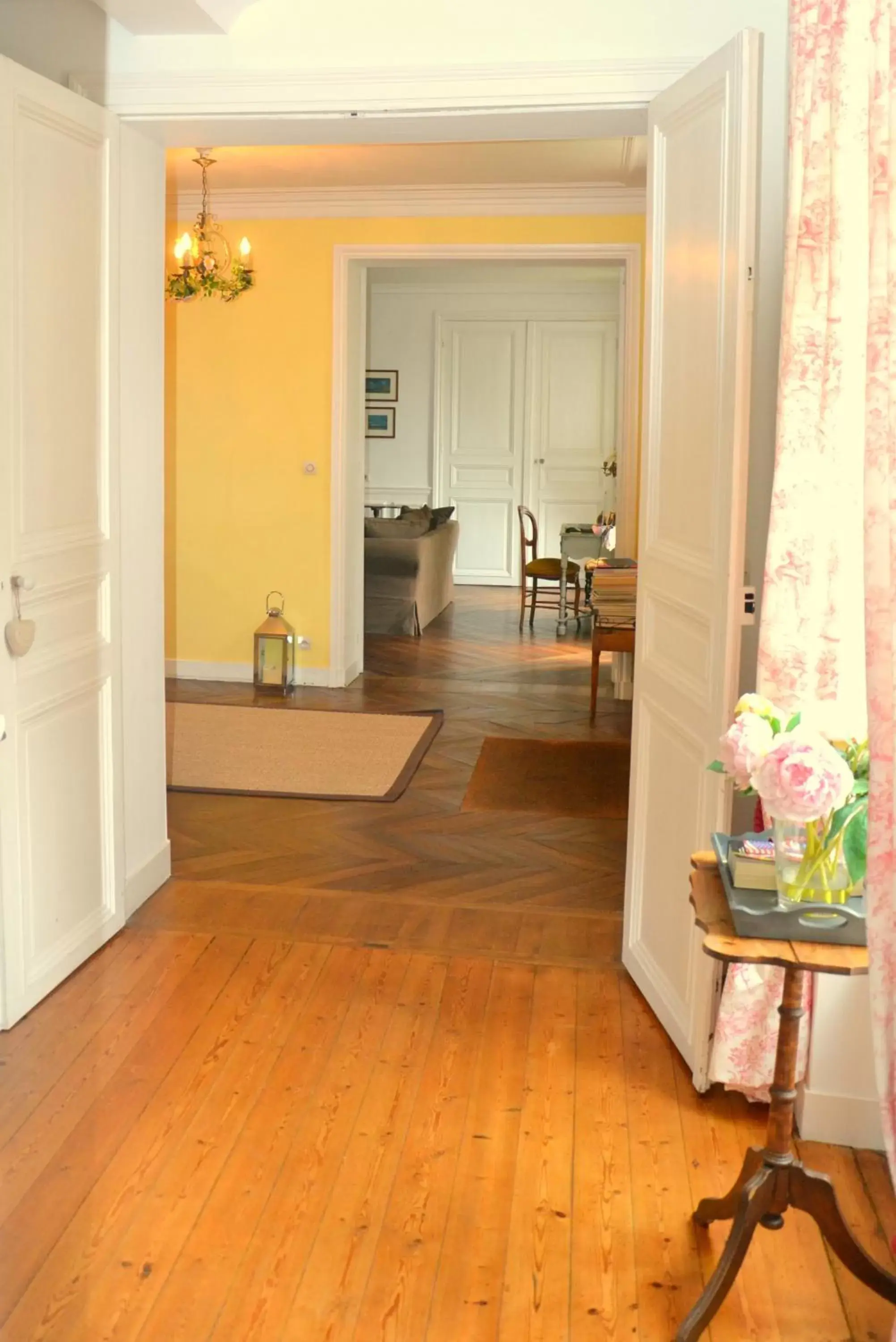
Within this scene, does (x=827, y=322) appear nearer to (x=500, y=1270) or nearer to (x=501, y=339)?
(x=500, y=1270)

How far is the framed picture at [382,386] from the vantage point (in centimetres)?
1318

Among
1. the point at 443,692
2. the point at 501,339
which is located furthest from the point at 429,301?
the point at 443,692

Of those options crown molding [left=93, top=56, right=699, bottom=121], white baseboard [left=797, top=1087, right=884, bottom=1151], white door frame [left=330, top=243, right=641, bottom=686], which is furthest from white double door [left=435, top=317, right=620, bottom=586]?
white baseboard [left=797, top=1087, right=884, bottom=1151]

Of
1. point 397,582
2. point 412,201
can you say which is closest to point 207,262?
point 412,201

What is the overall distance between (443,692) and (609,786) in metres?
2.20

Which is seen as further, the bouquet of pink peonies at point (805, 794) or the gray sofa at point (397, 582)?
the gray sofa at point (397, 582)

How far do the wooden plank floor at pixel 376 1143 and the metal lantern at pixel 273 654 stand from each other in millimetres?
3444

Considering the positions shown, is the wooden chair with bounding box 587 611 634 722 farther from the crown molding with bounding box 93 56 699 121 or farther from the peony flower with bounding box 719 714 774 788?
the peony flower with bounding box 719 714 774 788

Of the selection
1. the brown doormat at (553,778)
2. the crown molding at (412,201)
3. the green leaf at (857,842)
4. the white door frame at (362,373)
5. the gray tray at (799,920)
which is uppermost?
the crown molding at (412,201)

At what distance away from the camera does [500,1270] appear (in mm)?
2564

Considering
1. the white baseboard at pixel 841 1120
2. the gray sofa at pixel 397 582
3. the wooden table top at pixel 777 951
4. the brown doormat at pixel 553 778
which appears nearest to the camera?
the wooden table top at pixel 777 951

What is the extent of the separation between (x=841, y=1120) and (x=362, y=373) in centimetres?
633

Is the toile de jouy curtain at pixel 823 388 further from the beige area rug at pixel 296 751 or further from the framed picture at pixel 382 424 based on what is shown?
the framed picture at pixel 382 424

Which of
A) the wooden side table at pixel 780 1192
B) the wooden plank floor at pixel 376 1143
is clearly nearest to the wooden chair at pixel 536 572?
the wooden plank floor at pixel 376 1143
